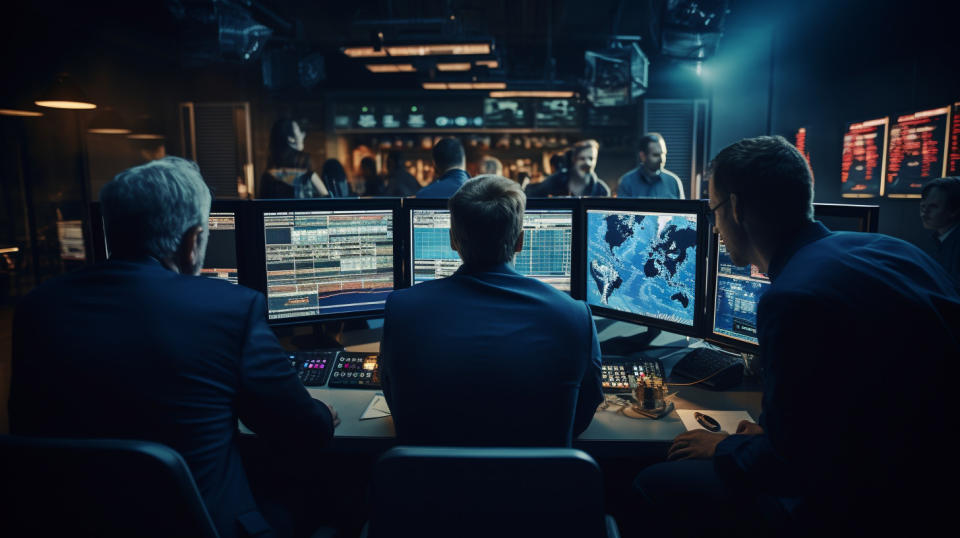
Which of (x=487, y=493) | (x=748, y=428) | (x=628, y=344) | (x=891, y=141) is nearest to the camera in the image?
Result: (x=487, y=493)

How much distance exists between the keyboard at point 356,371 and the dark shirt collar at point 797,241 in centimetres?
114

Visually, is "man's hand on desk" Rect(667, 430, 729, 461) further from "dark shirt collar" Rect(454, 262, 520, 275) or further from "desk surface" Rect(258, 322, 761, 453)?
"dark shirt collar" Rect(454, 262, 520, 275)

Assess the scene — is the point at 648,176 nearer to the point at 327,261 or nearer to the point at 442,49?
the point at 442,49

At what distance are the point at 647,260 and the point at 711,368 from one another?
400mm

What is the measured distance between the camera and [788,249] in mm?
1201

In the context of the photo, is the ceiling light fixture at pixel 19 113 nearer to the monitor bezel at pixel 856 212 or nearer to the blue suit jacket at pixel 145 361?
the blue suit jacket at pixel 145 361

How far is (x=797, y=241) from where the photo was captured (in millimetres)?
1188

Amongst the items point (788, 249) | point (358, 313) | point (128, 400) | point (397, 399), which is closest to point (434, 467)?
point (397, 399)

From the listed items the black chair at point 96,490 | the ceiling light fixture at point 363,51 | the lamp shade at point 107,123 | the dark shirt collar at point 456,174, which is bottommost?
the black chair at point 96,490

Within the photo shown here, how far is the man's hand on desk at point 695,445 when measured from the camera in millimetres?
1262

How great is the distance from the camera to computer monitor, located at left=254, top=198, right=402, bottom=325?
6.13ft

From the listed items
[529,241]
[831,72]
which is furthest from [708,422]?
[831,72]

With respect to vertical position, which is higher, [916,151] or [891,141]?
[891,141]

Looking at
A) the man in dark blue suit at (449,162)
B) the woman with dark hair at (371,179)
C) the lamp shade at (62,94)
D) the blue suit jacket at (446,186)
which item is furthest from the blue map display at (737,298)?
the lamp shade at (62,94)
